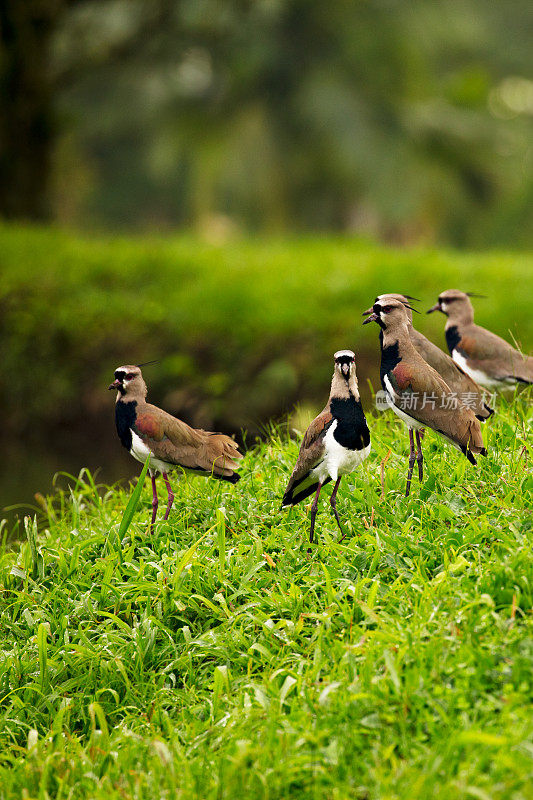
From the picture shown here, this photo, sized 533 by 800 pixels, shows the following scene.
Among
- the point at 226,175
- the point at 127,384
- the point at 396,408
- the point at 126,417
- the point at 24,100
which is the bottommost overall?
the point at 126,417

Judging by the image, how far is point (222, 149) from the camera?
17703 mm

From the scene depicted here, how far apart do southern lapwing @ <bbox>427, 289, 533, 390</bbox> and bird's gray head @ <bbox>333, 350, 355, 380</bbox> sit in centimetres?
112

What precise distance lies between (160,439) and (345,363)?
941 mm

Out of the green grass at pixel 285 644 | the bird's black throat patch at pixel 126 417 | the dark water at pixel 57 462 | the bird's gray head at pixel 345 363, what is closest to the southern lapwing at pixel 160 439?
the bird's black throat patch at pixel 126 417

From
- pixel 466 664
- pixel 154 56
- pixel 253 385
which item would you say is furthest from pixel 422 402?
pixel 154 56

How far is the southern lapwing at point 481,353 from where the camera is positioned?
15.2ft

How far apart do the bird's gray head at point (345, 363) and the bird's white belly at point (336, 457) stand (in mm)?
202

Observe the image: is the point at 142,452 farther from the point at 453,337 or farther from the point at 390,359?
the point at 453,337

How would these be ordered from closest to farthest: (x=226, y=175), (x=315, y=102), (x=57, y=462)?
(x=57, y=462), (x=315, y=102), (x=226, y=175)

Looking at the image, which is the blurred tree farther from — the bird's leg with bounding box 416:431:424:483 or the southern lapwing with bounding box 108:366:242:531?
the bird's leg with bounding box 416:431:424:483

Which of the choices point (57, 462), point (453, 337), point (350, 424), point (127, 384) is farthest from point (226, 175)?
point (350, 424)

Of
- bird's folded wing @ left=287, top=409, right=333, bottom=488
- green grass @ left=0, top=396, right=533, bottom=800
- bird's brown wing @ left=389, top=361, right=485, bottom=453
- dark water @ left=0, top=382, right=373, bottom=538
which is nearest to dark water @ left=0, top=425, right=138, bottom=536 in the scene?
dark water @ left=0, top=382, right=373, bottom=538

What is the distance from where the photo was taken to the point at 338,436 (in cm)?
352

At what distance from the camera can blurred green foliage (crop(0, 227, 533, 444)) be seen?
8516 mm
